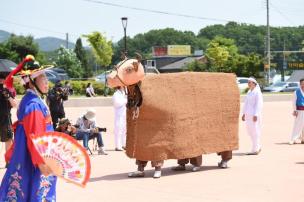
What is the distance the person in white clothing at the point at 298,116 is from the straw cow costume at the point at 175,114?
5.27 m

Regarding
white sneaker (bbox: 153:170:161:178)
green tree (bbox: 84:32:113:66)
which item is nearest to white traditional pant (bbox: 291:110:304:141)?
white sneaker (bbox: 153:170:161:178)

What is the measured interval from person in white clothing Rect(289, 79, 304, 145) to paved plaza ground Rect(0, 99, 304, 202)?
2.51 metres

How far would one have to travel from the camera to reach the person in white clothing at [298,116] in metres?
16.6

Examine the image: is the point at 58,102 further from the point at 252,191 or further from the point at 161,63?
the point at 161,63

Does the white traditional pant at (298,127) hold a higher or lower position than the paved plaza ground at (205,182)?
higher

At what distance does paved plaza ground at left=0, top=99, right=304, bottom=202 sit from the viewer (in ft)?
28.4

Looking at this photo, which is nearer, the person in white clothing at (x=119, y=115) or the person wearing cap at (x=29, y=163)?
the person wearing cap at (x=29, y=163)

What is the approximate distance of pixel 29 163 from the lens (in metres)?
5.96

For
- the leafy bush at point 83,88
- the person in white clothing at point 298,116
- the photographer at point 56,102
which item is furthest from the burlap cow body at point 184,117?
A: the leafy bush at point 83,88

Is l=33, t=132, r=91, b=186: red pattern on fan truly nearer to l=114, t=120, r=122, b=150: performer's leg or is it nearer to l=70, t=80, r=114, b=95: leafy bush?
l=114, t=120, r=122, b=150: performer's leg

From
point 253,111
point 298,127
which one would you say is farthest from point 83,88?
point 253,111

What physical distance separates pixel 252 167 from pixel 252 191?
2.61 meters

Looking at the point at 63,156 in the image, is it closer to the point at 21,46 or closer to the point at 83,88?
the point at 83,88

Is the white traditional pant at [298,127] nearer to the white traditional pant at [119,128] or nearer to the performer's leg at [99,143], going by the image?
the white traditional pant at [119,128]
